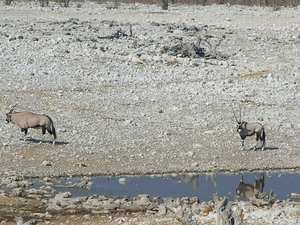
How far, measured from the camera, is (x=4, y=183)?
13.6 m

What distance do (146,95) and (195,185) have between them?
633cm

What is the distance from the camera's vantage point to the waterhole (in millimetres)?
13594

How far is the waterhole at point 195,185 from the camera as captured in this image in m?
13.6

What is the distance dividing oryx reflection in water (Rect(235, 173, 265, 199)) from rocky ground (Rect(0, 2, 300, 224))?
1.59ft

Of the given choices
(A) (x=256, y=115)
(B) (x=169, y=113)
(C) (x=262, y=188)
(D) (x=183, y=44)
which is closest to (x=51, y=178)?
(C) (x=262, y=188)

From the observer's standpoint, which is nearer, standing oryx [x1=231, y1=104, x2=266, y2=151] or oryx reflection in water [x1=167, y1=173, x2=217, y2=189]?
oryx reflection in water [x1=167, y1=173, x2=217, y2=189]

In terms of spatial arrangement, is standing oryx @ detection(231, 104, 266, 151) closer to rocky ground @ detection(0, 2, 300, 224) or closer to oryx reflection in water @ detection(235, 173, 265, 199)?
rocky ground @ detection(0, 2, 300, 224)

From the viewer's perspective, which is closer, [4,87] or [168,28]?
[4,87]

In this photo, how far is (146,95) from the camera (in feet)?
66.6

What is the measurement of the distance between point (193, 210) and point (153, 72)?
1093 centimetres

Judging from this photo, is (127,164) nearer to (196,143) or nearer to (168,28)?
(196,143)

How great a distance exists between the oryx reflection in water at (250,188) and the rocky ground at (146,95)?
48 centimetres

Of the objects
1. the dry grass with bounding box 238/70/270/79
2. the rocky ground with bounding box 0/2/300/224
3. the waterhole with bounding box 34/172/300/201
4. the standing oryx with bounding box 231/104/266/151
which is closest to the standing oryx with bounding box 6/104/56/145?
the rocky ground with bounding box 0/2/300/224

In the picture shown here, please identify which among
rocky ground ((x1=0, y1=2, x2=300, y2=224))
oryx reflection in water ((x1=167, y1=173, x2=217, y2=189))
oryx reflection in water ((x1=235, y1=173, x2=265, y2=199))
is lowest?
oryx reflection in water ((x1=235, y1=173, x2=265, y2=199))
